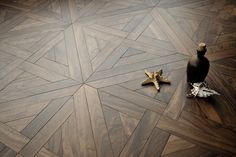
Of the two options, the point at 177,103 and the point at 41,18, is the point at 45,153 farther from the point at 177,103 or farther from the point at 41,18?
the point at 41,18

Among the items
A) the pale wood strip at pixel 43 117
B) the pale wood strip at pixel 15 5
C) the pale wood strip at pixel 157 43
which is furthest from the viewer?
the pale wood strip at pixel 15 5

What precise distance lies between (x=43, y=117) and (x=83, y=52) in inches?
17.4

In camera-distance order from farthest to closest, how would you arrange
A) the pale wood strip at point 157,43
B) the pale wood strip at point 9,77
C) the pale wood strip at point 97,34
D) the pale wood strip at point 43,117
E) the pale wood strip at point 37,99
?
the pale wood strip at point 97,34 < the pale wood strip at point 157,43 < the pale wood strip at point 9,77 < the pale wood strip at point 37,99 < the pale wood strip at point 43,117

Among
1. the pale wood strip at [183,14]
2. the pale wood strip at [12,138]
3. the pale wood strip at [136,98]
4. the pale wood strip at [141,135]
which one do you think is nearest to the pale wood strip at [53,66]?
the pale wood strip at [136,98]

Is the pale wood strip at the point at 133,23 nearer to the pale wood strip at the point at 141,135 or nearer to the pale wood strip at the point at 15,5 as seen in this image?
the pale wood strip at the point at 141,135

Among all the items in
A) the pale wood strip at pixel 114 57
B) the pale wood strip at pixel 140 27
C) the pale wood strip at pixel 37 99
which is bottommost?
the pale wood strip at pixel 37 99

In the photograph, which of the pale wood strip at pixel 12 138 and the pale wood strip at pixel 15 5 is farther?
the pale wood strip at pixel 15 5

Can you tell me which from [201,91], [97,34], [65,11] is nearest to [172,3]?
[97,34]

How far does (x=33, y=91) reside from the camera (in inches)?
46.6

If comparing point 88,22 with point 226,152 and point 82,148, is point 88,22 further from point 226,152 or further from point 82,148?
point 226,152

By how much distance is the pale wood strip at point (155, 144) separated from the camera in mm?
911

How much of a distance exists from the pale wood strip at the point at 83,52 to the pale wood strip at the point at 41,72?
0.37ft

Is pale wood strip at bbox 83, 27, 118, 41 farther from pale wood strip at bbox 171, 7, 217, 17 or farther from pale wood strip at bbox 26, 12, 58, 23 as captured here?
pale wood strip at bbox 171, 7, 217, 17

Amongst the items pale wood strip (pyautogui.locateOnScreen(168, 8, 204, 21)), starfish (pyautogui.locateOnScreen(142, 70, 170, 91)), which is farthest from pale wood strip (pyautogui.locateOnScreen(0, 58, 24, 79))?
pale wood strip (pyautogui.locateOnScreen(168, 8, 204, 21))
